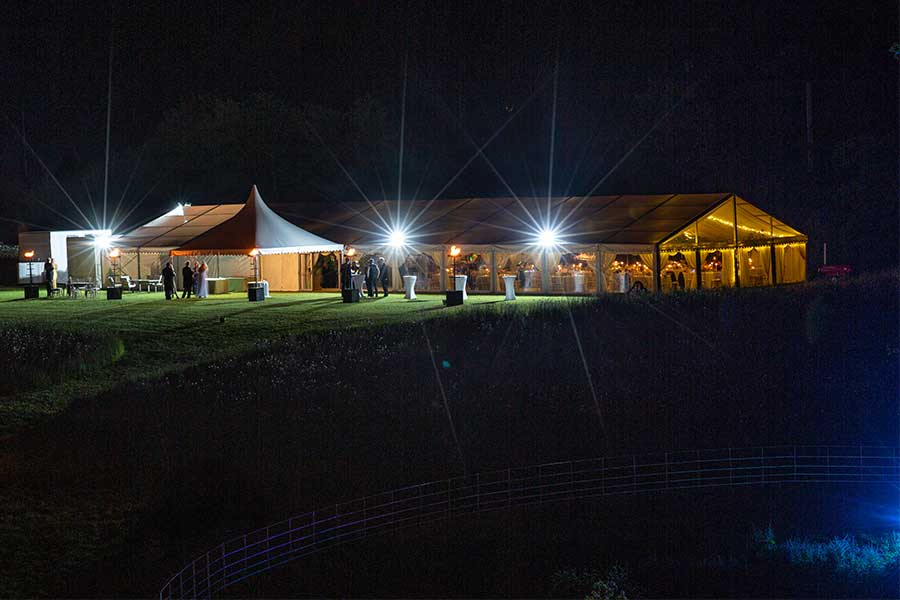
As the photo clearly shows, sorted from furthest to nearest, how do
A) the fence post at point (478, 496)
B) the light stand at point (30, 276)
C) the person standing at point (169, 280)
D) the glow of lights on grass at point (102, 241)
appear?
the glow of lights on grass at point (102, 241) < the light stand at point (30, 276) < the person standing at point (169, 280) < the fence post at point (478, 496)

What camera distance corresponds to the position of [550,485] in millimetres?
10141

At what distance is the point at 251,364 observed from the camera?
52.7 ft

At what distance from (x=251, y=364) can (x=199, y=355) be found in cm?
237

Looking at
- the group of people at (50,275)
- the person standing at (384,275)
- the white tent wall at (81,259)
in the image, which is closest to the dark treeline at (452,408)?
the person standing at (384,275)

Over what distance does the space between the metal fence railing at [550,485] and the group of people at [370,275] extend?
1664cm

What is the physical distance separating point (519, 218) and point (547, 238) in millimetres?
2075

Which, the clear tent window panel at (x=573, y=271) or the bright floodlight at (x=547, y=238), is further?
the bright floodlight at (x=547, y=238)

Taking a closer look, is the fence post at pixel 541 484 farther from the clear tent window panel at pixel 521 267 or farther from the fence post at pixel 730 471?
the clear tent window panel at pixel 521 267

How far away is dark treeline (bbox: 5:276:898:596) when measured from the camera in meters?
11.2

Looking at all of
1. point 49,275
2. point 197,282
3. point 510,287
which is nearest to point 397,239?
point 510,287

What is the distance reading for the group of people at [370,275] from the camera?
28.0m

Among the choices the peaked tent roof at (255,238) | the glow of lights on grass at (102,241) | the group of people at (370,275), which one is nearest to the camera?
the group of people at (370,275)

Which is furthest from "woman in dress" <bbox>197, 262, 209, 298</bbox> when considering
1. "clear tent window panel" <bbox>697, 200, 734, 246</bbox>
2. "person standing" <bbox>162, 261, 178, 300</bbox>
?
"clear tent window panel" <bbox>697, 200, 734, 246</bbox>

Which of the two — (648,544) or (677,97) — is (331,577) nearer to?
(648,544)
